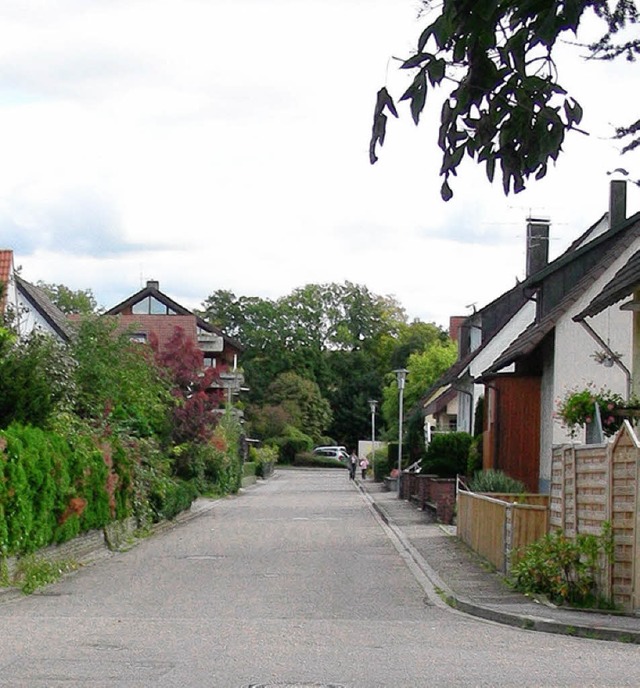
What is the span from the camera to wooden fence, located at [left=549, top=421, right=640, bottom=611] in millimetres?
15008

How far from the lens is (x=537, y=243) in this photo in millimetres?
45219

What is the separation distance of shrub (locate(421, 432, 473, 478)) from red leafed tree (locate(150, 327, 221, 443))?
343 inches

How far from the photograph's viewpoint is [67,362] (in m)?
30.7

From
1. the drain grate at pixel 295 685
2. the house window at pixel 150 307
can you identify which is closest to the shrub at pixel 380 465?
the house window at pixel 150 307

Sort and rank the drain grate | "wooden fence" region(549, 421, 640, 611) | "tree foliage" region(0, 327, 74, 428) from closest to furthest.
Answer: the drain grate, "wooden fence" region(549, 421, 640, 611), "tree foliage" region(0, 327, 74, 428)

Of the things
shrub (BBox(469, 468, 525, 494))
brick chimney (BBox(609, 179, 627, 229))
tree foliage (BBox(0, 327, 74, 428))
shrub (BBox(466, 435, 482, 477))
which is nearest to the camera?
tree foliage (BBox(0, 327, 74, 428))

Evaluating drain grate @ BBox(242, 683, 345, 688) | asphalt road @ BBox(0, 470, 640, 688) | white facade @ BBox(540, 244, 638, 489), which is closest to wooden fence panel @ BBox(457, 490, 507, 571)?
asphalt road @ BBox(0, 470, 640, 688)

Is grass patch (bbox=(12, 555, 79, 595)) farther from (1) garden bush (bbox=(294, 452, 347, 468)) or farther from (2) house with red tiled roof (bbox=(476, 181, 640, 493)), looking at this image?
(1) garden bush (bbox=(294, 452, 347, 468))

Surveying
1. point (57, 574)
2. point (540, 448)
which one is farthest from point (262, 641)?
point (540, 448)

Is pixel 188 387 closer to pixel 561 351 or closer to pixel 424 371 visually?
pixel 561 351

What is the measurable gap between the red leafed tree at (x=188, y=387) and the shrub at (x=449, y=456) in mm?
8706

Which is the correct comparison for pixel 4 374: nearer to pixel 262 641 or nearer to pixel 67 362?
pixel 67 362

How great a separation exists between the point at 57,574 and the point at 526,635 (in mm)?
9354

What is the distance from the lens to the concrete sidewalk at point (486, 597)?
14016 millimetres
